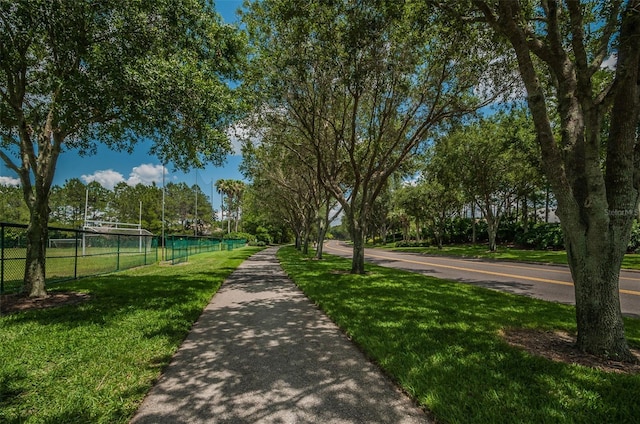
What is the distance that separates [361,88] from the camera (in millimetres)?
9734

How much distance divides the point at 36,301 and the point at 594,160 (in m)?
10.3

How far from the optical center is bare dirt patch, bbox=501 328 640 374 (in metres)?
3.56

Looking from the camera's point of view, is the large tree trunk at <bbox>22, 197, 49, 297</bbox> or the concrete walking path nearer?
the concrete walking path

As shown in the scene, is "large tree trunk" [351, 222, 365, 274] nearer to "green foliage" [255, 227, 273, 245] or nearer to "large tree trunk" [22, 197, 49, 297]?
"large tree trunk" [22, 197, 49, 297]

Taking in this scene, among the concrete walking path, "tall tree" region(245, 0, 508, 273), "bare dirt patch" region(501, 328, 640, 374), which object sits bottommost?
the concrete walking path

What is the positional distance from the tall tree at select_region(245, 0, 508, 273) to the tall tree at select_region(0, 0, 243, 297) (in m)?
1.89

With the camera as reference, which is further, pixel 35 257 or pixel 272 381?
pixel 35 257

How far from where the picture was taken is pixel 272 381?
133 inches

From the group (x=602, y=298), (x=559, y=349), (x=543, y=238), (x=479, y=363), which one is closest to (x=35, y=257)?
(x=479, y=363)

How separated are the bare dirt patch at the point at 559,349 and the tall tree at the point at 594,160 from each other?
0.14 m

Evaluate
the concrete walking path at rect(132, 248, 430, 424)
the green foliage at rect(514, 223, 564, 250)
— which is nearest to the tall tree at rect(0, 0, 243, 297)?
the concrete walking path at rect(132, 248, 430, 424)

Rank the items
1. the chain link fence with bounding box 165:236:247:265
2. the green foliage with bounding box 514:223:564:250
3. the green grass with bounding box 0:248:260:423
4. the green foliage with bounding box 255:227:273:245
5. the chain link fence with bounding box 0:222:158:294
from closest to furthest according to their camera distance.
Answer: the green grass with bounding box 0:248:260:423 → the chain link fence with bounding box 0:222:158:294 → the chain link fence with bounding box 165:236:247:265 → the green foliage with bounding box 514:223:564:250 → the green foliage with bounding box 255:227:273:245

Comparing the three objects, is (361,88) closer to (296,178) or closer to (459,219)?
(296,178)

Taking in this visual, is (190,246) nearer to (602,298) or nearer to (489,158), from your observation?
(489,158)
